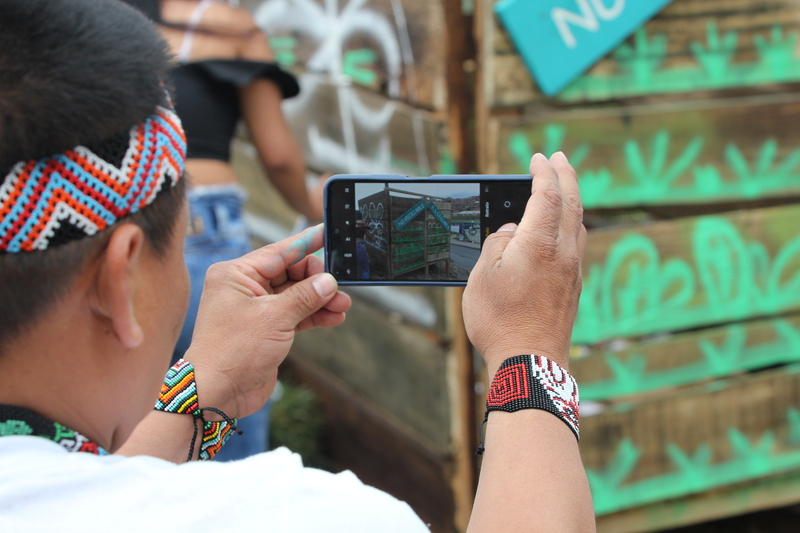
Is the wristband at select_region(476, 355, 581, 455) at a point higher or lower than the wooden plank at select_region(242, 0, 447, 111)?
lower

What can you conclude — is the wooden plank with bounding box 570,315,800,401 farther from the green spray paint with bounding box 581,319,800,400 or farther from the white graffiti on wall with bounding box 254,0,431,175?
the white graffiti on wall with bounding box 254,0,431,175

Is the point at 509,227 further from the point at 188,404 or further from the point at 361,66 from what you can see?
the point at 361,66

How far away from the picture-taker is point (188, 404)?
1.23m

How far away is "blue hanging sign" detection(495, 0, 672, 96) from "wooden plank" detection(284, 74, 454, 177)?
0.33 meters

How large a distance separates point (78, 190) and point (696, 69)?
2.08m

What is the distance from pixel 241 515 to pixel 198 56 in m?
1.66

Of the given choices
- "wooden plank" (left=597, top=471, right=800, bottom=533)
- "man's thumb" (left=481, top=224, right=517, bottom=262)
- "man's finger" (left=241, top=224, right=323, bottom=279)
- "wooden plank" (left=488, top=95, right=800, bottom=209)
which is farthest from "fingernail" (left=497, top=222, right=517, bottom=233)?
"wooden plank" (left=597, top=471, right=800, bottom=533)

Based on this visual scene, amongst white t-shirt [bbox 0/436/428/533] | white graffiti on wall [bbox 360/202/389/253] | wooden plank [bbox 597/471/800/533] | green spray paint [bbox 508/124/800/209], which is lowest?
wooden plank [bbox 597/471/800/533]

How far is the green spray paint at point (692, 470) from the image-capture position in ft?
8.43

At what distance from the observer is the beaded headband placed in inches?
30.9

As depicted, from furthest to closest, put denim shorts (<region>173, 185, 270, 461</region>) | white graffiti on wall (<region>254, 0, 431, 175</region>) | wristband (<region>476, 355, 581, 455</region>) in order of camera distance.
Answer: white graffiti on wall (<region>254, 0, 431, 175</region>) < denim shorts (<region>173, 185, 270, 461</region>) < wristband (<region>476, 355, 581, 455</region>)

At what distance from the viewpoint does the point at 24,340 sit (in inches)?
33.3

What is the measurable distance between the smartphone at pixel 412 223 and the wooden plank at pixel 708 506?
170 cm

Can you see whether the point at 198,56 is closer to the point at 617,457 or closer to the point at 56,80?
the point at 56,80
